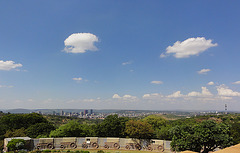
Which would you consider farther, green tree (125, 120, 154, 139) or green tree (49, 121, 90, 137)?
green tree (49, 121, 90, 137)

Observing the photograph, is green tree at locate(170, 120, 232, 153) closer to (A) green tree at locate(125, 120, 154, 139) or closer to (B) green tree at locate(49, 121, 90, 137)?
(A) green tree at locate(125, 120, 154, 139)

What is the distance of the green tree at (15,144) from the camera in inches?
849

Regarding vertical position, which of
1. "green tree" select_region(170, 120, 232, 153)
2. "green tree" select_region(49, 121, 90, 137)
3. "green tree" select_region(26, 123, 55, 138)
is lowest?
"green tree" select_region(26, 123, 55, 138)

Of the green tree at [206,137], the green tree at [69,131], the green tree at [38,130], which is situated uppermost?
the green tree at [206,137]

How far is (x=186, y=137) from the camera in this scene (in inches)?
778

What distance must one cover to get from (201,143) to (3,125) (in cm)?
4290

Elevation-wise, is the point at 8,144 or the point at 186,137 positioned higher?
the point at 186,137

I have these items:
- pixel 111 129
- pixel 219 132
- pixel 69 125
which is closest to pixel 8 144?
pixel 69 125

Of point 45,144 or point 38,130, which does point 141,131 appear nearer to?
point 45,144

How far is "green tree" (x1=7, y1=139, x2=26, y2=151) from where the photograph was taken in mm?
21562

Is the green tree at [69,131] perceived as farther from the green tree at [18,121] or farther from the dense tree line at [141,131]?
the green tree at [18,121]

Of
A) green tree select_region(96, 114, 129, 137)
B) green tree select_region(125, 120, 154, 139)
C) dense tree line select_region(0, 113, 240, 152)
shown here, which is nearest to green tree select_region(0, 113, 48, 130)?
dense tree line select_region(0, 113, 240, 152)

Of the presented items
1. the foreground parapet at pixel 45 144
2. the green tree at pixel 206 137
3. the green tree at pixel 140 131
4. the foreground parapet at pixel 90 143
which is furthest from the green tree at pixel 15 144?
the green tree at pixel 206 137

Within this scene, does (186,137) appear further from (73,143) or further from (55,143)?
(55,143)
